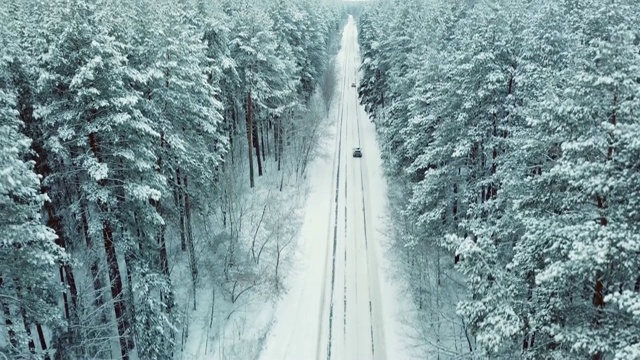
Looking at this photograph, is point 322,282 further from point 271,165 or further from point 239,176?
point 271,165

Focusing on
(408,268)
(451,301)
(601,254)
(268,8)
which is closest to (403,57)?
(268,8)

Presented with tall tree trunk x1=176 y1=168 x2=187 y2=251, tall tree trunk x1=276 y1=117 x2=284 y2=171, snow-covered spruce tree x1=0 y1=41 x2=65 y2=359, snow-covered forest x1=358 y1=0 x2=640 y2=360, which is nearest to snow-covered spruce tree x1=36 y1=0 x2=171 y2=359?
snow-covered spruce tree x1=0 y1=41 x2=65 y2=359

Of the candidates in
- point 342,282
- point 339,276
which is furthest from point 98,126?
point 339,276

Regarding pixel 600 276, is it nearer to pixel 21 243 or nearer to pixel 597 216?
pixel 597 216

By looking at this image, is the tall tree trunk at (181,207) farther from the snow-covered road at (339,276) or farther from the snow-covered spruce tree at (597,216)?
the snow-covered spruce tree at (597,216)

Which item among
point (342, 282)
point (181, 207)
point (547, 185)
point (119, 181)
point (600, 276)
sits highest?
point (119, 181)

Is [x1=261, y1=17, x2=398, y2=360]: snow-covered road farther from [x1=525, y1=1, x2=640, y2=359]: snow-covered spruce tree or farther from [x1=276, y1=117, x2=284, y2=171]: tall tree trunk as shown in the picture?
[x1=525, y1=1, x2=640, y2=359]: snow-covered spruce tree

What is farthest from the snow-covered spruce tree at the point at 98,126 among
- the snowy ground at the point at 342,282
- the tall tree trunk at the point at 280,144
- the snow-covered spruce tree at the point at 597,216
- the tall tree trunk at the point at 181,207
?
the tall tree trunk at the point at 280,144
